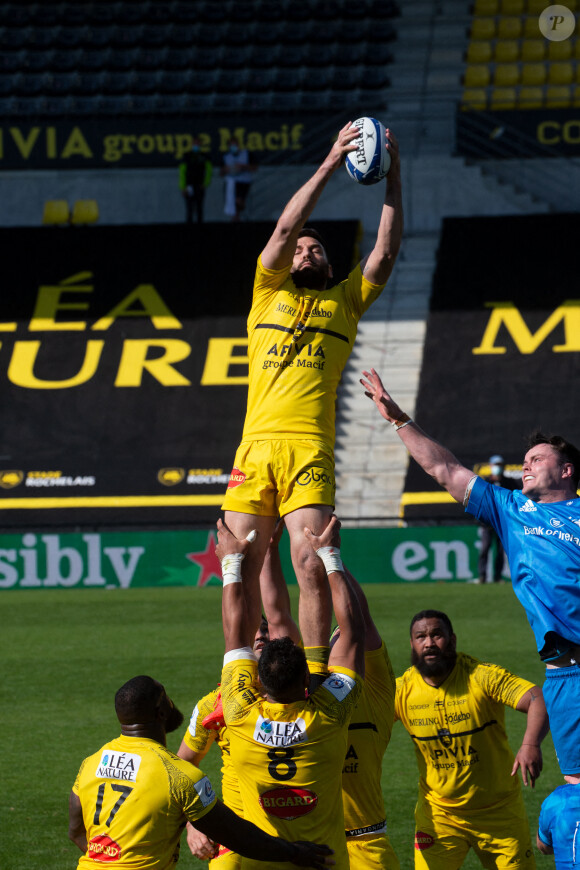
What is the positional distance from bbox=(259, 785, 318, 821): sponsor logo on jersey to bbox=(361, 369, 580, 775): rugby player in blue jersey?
1172 mm

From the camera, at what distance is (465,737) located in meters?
6.05

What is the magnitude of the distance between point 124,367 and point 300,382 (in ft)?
61.3

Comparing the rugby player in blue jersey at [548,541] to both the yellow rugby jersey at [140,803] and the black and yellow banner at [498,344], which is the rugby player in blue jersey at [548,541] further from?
the black and yellow banner at [498,344]

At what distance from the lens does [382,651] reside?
5816 millimetres

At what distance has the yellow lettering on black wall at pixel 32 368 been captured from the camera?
2405 cm

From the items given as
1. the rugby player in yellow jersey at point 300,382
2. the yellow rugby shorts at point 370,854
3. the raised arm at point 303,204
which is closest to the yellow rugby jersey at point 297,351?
the rugby player in yellow jersey at point 300,382

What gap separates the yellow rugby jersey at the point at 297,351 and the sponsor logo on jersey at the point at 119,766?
182 centimetres

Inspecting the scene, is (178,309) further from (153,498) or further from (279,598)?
(279,598)

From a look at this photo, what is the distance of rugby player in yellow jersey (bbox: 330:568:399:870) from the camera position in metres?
5.48

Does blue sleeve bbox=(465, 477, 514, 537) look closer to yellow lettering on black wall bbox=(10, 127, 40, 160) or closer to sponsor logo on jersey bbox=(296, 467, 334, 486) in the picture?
sponsor logo on jersey bbox=(296, 467, 334, 486)

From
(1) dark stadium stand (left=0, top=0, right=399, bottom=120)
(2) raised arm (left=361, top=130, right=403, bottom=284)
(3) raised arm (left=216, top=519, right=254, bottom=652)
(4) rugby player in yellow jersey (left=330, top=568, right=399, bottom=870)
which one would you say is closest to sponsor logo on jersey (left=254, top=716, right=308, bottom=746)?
(3) raised arm (left=216, top=519, right=254, bottom=652)

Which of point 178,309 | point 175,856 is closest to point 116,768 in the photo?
point 175,856

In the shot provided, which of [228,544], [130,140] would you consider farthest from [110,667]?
[130,140]

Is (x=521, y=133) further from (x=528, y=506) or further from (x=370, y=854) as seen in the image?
(x=370, y=854)
